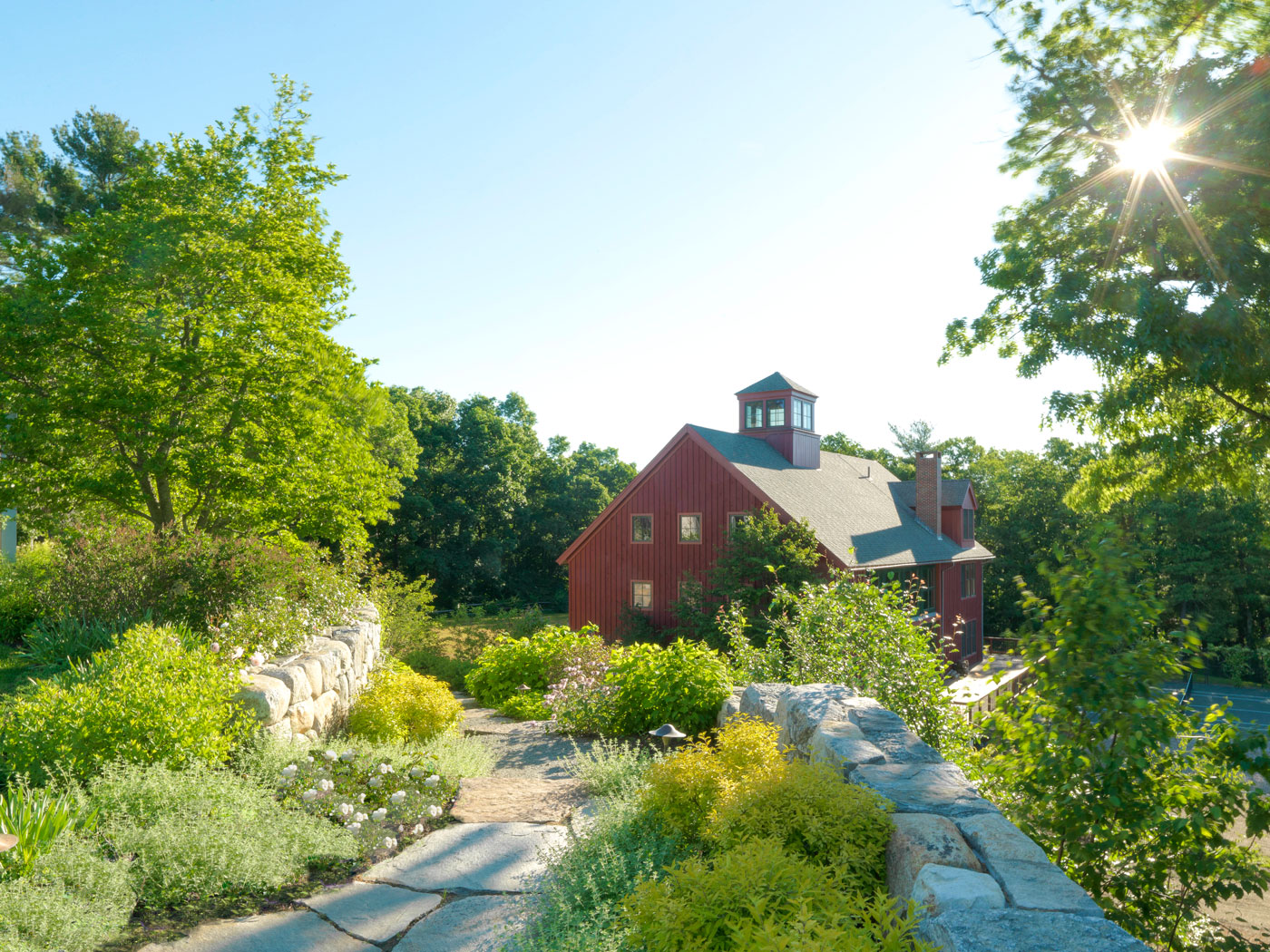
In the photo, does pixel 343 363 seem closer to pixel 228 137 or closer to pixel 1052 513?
pixel 228 137

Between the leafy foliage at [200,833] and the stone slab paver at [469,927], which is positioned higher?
the leafy foliage at [200,833]

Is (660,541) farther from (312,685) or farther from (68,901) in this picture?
(68,901)

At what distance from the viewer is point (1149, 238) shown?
8977 mm

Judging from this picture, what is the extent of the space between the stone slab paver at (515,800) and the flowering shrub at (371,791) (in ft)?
0.63

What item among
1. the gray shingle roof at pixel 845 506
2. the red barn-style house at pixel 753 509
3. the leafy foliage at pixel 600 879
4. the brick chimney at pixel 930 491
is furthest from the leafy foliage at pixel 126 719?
the brick chimney at pixel 930 491

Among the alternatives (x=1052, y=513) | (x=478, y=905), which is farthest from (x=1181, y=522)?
(x=478, y=905)

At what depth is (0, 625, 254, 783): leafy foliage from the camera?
14.7ft

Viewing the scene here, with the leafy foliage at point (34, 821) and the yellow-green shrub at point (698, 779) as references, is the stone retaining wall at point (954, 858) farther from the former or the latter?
→ the leafy foliage at point (34, 821)

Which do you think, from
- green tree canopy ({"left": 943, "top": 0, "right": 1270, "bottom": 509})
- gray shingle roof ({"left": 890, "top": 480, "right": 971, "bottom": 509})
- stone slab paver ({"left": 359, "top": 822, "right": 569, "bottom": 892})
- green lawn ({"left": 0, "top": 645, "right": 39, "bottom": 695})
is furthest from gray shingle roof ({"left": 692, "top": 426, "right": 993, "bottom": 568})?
green lawn ({"left": 0, "top": 645, "right": 39, "bottom": 695})

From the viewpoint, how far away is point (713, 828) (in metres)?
3.47

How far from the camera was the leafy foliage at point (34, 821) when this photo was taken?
3.48 meters

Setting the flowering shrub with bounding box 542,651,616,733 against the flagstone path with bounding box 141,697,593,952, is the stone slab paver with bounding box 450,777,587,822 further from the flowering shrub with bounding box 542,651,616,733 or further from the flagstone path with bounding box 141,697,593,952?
the flowering shrub with bounding box 542,651,616,733

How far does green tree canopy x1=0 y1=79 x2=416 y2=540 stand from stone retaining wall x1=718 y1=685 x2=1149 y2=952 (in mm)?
7131

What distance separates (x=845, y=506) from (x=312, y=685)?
1821 cm
